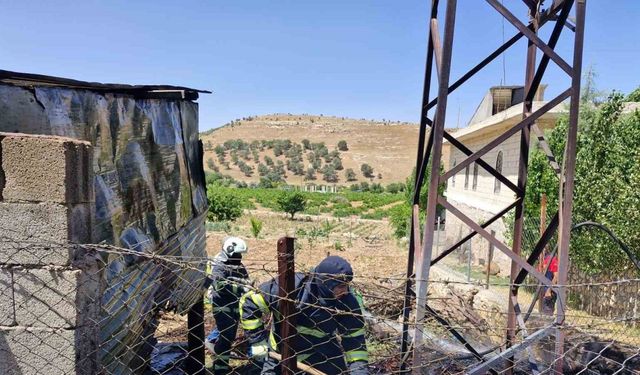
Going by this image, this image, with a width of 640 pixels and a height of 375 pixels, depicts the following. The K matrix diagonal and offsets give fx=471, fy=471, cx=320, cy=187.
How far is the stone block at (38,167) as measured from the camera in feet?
6.51

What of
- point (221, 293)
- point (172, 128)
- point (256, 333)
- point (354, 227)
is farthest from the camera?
point (354, 227)

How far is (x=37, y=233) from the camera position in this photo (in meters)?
2.04

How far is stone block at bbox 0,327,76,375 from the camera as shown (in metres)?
2.09

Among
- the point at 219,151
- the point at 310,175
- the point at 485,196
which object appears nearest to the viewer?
the point at 485,196

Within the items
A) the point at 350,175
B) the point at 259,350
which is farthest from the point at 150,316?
the point at 350,175

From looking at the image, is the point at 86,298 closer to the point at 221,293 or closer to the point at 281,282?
the point at 281,282

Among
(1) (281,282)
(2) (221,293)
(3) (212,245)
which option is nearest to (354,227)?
(3) (212,245)

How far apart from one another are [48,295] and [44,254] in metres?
0.19

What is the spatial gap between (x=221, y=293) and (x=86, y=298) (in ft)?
9.48

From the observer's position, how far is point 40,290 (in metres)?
2.09

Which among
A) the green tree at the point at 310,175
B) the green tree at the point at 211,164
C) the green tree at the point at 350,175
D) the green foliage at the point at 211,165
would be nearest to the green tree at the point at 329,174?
the green tree at the point at 310,175

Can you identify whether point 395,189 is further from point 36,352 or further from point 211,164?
point 36,352

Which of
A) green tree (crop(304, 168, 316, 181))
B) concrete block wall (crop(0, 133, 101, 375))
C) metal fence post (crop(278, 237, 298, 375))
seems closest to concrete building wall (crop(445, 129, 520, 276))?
metal fence post (crop(278, 237, 298, 375))

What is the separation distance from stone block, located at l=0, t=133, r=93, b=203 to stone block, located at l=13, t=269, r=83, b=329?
1.11 ft
